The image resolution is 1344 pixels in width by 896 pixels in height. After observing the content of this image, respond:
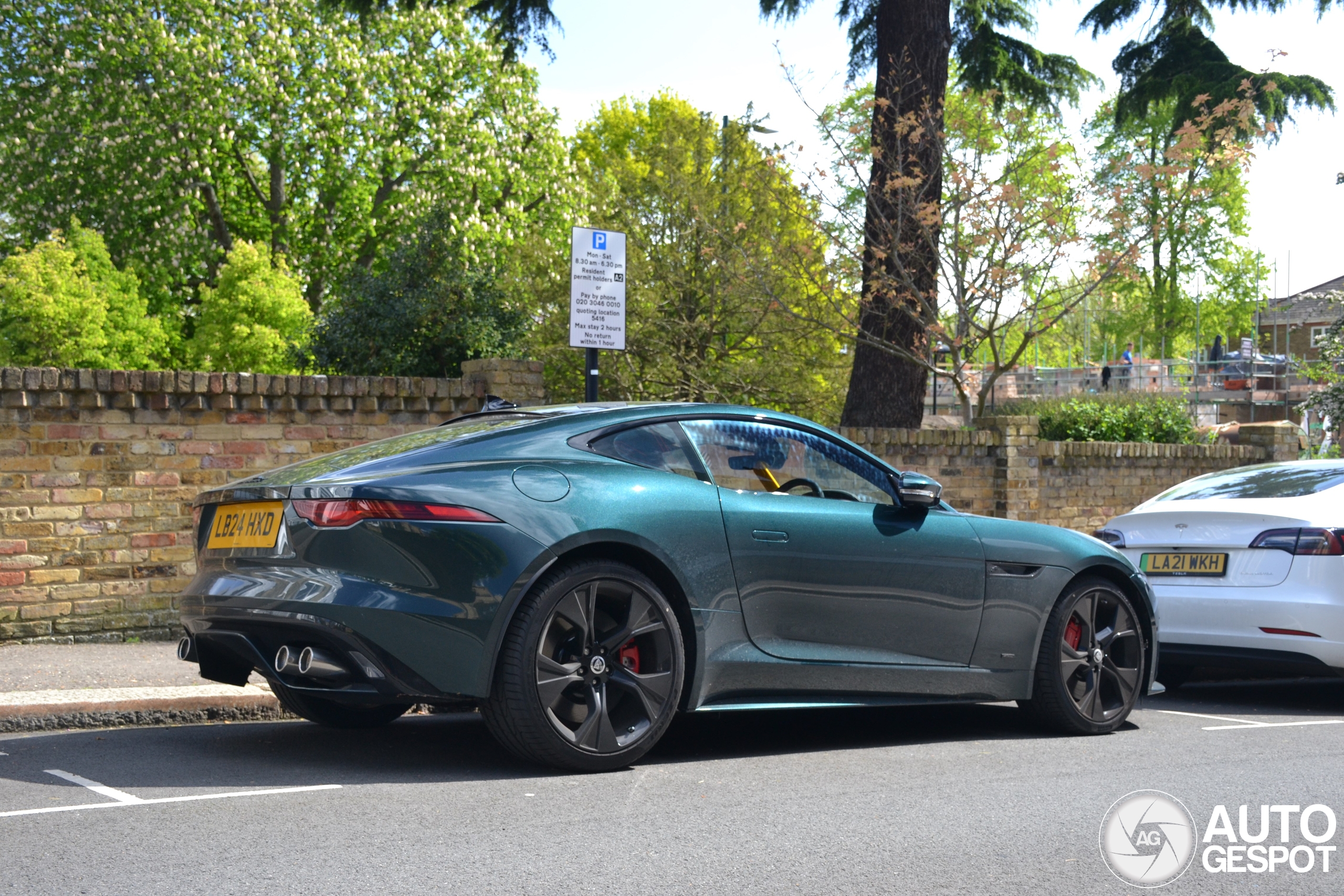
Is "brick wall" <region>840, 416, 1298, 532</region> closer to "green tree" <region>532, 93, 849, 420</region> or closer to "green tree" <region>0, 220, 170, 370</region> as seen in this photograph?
"green tree" <region>532, 93, 849, 420</region>

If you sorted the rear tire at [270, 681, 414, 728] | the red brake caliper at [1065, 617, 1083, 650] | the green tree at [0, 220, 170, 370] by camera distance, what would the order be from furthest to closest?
1. the green tree at [0, 220, 170, 370]
2. the red brake caliper at [1065, 617, 1083, 650]
3. the rear tire at [270, 681, 414, 728]

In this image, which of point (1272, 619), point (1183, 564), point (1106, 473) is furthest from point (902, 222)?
point (1272, 619)

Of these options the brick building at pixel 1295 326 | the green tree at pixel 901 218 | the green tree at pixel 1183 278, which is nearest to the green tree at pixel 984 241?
the green tree at pixel 901 218

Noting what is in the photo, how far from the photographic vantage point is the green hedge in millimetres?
15211

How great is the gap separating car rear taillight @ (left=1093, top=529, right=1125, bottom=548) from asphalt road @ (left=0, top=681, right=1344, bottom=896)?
5.96 ft

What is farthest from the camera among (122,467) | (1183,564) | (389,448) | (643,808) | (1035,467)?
(1035,467)

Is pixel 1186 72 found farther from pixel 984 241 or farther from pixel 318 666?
pixel 318 666

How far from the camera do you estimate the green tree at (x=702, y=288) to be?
1700 cm

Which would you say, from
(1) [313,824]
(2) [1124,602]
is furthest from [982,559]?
(1) [313,824]

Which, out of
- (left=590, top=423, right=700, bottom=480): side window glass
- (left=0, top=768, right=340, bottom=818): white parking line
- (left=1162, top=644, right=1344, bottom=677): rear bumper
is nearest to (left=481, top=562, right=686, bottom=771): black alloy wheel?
(left=590, top=423, right=700, bottom=480): side window glass

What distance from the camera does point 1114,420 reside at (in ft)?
50.6

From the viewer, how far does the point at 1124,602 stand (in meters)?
6.48

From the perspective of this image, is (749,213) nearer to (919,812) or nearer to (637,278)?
(637,278)

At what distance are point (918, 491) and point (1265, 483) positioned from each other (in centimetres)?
362
